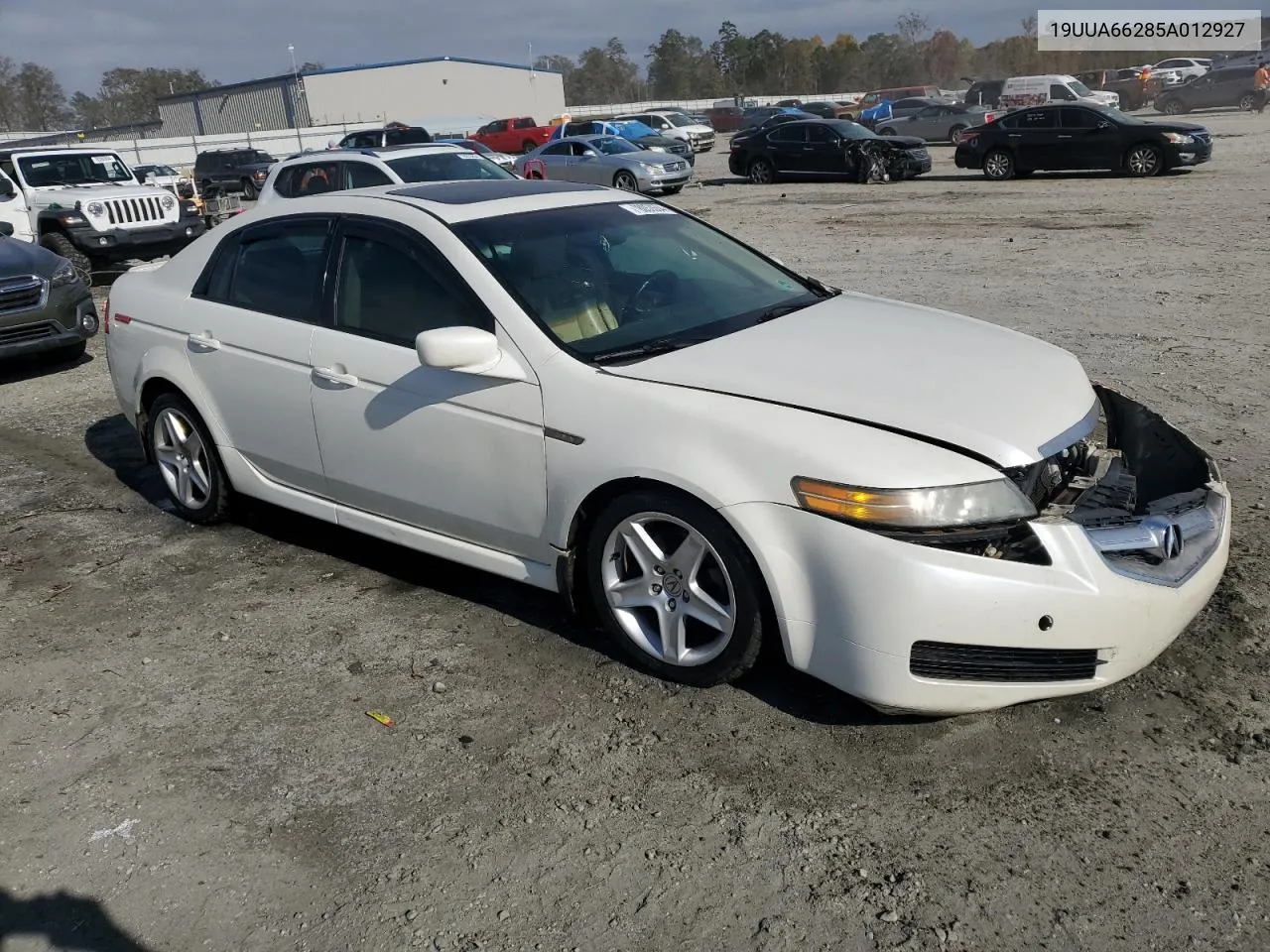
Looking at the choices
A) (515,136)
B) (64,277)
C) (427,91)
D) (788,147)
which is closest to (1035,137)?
(788,147)

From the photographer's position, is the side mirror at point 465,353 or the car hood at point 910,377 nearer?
the car hood at point 910,377

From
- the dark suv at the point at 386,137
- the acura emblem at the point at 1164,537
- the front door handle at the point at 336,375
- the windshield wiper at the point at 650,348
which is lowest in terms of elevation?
the acura emblem at the point at 1164,537

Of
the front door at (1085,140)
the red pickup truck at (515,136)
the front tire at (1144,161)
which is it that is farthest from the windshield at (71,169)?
the red pickup truck at (515,136)

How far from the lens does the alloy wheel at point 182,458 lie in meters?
5.35

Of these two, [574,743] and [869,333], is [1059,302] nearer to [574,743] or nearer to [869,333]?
[869,333]

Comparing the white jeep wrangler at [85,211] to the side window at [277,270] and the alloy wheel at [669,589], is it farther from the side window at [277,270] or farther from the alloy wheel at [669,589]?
the alloy wheel at [669,589]

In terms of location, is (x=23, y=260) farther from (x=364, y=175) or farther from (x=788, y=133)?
(x=788, y=133)

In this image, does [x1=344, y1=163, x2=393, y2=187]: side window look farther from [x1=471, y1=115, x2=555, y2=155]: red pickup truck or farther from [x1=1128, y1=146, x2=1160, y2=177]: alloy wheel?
[x1=471, y1=115, x2=555, y2=155]: red pickup truck

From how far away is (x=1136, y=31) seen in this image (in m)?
57.3

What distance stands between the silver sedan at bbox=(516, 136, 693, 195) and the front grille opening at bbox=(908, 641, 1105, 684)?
20715 millimetres

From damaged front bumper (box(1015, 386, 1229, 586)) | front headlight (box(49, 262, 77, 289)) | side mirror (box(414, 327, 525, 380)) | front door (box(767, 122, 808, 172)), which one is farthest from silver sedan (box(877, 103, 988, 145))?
side mirror (box(414, 327, 525, 380))

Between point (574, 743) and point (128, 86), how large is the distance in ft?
419

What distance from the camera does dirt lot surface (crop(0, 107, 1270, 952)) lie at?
270cm

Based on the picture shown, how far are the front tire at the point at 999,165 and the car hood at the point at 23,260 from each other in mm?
18257
